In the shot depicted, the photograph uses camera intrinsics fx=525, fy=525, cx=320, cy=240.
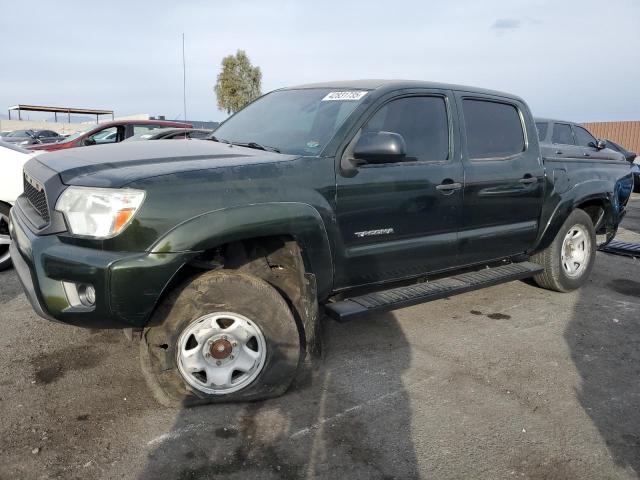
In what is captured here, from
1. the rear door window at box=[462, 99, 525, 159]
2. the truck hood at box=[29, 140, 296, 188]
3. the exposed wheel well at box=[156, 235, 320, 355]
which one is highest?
the rear door window at box=[462, 99, 525, 159]

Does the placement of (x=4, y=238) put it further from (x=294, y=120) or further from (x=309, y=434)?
(x=309, y=434)

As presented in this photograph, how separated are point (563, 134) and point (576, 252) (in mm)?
7087

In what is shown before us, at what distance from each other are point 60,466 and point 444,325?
290 centimetres

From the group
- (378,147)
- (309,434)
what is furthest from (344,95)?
(309,434)

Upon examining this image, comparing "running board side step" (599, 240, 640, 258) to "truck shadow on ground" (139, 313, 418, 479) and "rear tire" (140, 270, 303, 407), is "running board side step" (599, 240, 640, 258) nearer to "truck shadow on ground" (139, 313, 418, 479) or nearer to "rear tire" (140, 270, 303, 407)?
"truck shadow on ground" (139, 313, 418, 479)

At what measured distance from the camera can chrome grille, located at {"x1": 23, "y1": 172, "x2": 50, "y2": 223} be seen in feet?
9.18

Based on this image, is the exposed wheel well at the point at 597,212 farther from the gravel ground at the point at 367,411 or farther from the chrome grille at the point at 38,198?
the chrome grille at the point at 38,198

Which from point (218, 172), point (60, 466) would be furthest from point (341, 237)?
point (60, 466)

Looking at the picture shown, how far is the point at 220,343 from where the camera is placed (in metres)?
2.89

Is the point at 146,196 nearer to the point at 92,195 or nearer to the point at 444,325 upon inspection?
the point at 92,195

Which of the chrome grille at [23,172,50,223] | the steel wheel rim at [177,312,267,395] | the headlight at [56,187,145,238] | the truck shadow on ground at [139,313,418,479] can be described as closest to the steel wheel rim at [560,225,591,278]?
the truck shadow on ground at [139,313,418,479]

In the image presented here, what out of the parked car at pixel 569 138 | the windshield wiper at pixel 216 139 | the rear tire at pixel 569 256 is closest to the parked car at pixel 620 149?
the parked car at pixel 569 138

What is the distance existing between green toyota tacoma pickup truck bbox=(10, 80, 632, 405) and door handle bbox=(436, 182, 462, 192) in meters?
0.01

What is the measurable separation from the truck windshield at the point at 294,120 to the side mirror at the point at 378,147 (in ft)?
0.68
